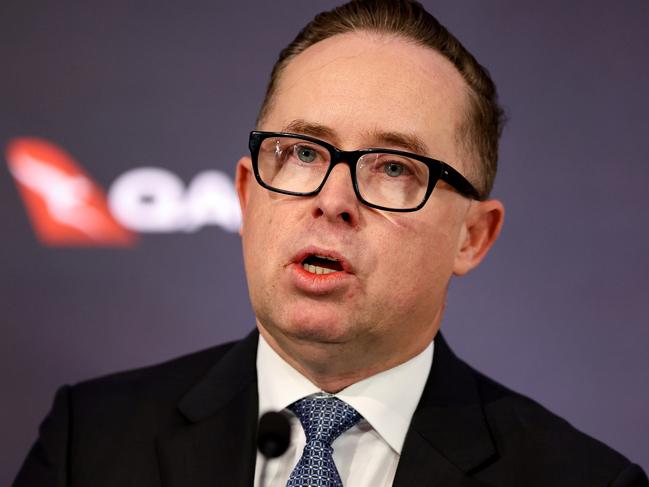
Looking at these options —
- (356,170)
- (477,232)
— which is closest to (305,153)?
(356,170)

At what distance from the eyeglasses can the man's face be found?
0.02 meters

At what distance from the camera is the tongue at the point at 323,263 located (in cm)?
159

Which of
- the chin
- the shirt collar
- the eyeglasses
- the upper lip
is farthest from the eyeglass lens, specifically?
the shirt collar

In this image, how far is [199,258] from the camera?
8.07 ft

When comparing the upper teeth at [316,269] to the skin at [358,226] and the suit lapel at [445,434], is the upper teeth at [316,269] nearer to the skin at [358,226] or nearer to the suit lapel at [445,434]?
the skin at [358,226]

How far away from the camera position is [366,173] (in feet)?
5.35

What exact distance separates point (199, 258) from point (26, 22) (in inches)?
32.3

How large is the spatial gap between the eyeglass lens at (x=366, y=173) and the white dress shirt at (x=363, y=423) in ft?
1.21

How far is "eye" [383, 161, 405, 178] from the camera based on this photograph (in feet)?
5.42

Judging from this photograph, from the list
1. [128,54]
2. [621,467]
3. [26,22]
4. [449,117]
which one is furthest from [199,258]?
[621,467]

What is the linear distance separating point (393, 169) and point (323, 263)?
0.23 metres

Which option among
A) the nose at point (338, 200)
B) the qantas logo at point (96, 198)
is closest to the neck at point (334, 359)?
the nose at point (338, 200)

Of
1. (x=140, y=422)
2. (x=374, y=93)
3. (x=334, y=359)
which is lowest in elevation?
(x=140, y=422)

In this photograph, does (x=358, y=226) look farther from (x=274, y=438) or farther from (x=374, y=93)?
(x=274, y=438)
